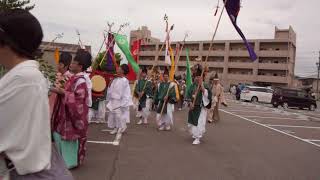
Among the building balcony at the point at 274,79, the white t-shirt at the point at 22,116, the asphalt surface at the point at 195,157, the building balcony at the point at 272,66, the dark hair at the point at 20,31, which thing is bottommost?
the asphalt surface at the point at 195,157

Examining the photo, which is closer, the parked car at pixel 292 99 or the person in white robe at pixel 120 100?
the person in white robe at pixel 120 100

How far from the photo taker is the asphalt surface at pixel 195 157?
6.75m

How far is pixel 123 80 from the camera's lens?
1047 centimetres

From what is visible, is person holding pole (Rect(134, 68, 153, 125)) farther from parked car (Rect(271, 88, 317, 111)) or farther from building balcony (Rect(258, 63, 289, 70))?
building balcony (Rect(258, 63, 289, 70))

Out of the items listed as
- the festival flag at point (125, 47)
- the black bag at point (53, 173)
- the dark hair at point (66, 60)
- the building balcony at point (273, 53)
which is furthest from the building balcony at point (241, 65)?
the black bag at point (53, 173)

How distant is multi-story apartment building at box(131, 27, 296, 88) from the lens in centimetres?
6644

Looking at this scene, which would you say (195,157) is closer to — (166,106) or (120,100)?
(120,100)

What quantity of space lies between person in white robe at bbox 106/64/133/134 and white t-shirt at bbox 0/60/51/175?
27.3 ft

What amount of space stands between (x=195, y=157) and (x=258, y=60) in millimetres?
62875

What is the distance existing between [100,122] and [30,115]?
11.3 m

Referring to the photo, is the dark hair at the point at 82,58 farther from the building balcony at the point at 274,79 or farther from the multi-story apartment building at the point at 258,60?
the building balcony at the point at 274,79

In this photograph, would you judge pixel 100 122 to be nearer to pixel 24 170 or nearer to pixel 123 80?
pixel 123 80

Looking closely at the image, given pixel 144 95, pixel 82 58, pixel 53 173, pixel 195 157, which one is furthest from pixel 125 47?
pixel 53 173

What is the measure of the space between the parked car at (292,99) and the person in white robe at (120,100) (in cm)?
2336
